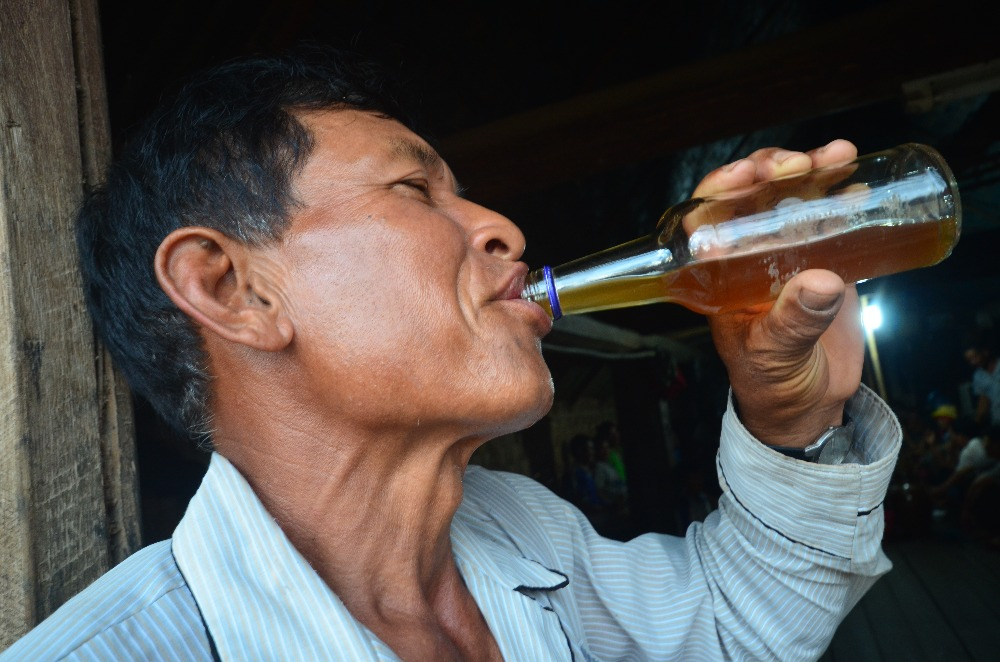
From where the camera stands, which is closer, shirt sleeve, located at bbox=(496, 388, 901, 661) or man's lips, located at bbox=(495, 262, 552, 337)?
man's lips, located at bbox=(495, 262, 552, 337)

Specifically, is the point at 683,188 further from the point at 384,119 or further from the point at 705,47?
the point at 384,119

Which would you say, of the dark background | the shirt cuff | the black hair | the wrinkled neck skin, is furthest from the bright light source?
the black hair

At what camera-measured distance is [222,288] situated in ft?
4.00

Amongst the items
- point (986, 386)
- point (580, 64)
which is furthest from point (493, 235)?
point (986, 386)

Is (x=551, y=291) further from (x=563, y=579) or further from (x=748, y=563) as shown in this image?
(x=748, y=563)

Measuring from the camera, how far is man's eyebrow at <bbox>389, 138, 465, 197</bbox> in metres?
1.29

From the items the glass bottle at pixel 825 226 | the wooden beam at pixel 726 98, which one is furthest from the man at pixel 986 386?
the glass bottle at pixel 825 226

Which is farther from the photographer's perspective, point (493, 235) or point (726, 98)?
point (726, 98)

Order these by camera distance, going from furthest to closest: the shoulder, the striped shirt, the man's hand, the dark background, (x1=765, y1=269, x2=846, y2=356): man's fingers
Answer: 1. the dark background
2. the man's hand
3. (x1=765, y1=269, x2=846, y2=356): man's fingers
4. the striped shirt
5. the shoulder

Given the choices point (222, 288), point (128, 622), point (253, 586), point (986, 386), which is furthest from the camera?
point (986, 386)

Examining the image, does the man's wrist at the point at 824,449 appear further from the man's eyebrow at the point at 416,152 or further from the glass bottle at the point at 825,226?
the man's eyebrow at the point at 416,152

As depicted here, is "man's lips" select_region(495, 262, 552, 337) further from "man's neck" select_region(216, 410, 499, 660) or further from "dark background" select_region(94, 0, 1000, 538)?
"dark background" select_region(94, 0, 1000, 538)

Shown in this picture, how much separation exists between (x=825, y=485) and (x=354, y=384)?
36.5 inches

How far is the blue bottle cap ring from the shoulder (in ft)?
2.46
